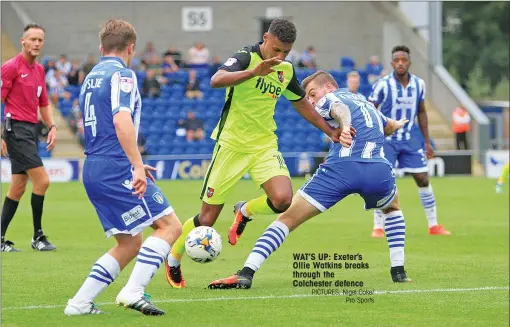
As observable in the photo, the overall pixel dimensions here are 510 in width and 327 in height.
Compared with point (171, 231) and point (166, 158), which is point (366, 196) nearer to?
point (171, 231)

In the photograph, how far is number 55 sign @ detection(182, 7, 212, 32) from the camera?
38125 mm

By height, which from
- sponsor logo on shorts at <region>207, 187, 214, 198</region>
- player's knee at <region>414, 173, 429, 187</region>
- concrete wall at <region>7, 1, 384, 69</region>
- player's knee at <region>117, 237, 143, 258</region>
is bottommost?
player's knee at <region>414, 173, 429, 187</region>

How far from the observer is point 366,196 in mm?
9039

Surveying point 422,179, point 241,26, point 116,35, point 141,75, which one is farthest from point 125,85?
point 241,26

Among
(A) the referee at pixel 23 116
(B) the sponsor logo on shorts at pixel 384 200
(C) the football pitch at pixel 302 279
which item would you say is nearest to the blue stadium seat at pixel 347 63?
(C) the football pitch at pixel 302 279

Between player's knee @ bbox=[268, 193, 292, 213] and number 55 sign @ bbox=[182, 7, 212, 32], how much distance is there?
29.3 metres

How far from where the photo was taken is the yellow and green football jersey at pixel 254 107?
9.28 m

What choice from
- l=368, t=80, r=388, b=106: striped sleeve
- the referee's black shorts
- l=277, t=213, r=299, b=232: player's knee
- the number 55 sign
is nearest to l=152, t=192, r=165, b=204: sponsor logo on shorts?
l=277, t=213, r=299, b=232: player's knee

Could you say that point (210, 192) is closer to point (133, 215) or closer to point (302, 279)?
point (302, 279)

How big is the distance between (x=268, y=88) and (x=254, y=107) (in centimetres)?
22

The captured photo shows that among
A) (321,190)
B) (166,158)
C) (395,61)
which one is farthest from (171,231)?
(166,158)

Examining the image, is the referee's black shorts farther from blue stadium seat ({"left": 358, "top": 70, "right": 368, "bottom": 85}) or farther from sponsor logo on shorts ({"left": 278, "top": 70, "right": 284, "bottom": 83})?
blue stadium seat ({"left": 358, "top": 70, "right": 368, "bottom": 85})

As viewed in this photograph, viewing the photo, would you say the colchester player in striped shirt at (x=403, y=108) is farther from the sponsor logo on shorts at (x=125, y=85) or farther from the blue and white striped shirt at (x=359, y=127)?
the sponsor logo on shorts at (x=125, y=85)

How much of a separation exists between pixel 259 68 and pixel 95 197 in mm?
1708
